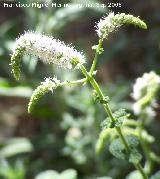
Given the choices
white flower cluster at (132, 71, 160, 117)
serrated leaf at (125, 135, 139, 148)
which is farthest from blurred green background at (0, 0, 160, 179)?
serrated leaf at (125, 135, 139, 148)

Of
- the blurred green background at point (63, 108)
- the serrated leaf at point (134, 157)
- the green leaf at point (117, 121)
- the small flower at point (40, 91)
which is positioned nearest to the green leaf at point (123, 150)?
the serrated leaf at point (134, 157)

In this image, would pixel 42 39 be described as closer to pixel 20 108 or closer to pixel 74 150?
pixel 74 150

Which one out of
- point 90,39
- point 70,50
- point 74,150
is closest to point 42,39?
point 70,50

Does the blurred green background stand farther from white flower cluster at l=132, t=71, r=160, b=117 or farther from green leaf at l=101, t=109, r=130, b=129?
green leaf at l=101, t=109, r=130, b=129

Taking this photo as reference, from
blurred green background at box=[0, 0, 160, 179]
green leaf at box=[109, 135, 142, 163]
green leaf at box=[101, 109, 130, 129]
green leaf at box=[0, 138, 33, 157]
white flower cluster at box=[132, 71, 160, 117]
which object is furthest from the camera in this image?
green leaf at box=[0, 138, 33, 157]

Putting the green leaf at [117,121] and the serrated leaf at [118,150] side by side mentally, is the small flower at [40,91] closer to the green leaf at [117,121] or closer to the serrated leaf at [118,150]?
the green leaf at [117,121]

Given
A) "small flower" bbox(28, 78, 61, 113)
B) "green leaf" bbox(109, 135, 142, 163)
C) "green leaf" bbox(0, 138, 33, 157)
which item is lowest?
"green leaf" bbox(109, 135, 142, 163)

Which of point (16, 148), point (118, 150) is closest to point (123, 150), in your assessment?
point (118, 150)

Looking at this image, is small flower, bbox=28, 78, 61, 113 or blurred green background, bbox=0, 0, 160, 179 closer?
small flower, bbox=28, 78, 61, 113

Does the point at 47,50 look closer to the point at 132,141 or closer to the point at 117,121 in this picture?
the point at 117,121
